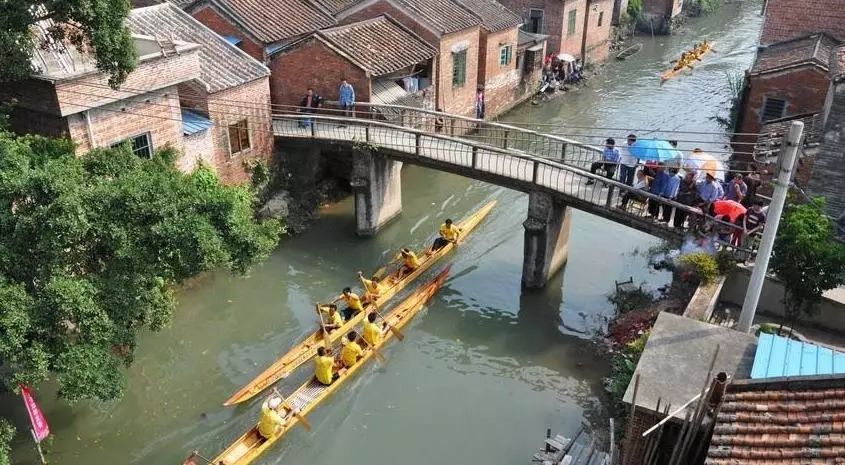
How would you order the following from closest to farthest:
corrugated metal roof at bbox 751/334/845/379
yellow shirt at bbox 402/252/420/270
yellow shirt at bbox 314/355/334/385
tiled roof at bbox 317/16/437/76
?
corrugated metal roof at bbox 751/334/845/379 < yellow shirt at bbox 314/355/334/385 < yellow shirt at bbox 402/252/420/270 < tiled roof at bbox 317/16/437/76

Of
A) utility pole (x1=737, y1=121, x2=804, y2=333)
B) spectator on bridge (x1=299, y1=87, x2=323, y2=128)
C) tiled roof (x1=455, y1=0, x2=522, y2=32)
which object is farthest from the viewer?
tiled roof (x1=455, y1=0, x2=522, y2=32)

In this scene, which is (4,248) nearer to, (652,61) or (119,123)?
(119,123)

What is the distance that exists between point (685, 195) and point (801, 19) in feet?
42.5

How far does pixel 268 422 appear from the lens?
1370cm

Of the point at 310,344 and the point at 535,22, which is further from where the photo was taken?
the point at 535,22

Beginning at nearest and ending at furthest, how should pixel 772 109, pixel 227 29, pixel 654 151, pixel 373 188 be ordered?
pixel 654 151 → pixel 373 188 → pixel 772 109 → pixel 227 29

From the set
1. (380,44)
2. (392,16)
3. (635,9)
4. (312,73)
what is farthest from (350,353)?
(635,9)

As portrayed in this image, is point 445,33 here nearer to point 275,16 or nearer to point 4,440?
point 275,16

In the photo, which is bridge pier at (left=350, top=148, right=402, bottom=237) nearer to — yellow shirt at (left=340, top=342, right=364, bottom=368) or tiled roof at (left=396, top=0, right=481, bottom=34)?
yellow shirt at (left=340, top=342, right=364, bottom=368)

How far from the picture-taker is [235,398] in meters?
15.0

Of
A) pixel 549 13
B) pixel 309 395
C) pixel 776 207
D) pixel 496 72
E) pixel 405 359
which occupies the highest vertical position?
pixel 776 207

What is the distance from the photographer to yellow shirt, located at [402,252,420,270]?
19.5m

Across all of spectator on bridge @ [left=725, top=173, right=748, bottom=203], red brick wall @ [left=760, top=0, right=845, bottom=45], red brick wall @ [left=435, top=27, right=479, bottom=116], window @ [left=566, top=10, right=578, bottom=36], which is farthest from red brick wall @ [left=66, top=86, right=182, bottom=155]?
window @ [left=566, top=10, right=578, bottom=36]

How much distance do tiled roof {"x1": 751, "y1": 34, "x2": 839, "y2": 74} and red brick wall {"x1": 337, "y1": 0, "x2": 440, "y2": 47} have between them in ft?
36.3
